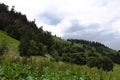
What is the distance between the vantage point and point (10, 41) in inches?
6181

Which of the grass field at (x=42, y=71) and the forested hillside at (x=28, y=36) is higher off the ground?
the forested hillside at (x=28, y=36)

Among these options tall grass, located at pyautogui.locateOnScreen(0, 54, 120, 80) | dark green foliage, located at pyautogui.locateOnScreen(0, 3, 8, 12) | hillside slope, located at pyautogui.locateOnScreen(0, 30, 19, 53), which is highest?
dark green foliage, located at pyautogui.locateOnScreen(0, 3, 8, 12)

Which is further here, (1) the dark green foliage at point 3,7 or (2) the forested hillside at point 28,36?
(1) the dark green foliage at point 3,7

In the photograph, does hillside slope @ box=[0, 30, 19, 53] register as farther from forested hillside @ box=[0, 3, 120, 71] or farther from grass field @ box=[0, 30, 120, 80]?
grass field @ box=[0, 30, 120, 80]

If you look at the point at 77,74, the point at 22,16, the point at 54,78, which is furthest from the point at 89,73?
the point at 22,16

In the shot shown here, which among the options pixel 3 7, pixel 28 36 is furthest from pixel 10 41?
pixel 3 7

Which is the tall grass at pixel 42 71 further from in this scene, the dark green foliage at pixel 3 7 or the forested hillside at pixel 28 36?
the dark green foliage at pixel 3 7

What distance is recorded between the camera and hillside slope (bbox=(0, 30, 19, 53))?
149837mm

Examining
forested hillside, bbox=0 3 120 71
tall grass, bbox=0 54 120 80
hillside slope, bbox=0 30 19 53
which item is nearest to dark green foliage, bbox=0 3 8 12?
forested hillside, bbox=0 3 120 71

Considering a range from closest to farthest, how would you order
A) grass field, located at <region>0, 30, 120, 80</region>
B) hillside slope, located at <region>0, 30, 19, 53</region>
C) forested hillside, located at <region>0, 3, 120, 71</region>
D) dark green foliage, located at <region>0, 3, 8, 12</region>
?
grass field, located at <region>0, 30, 120, 80</region> → forested hillside, located at <region>0, 3, 120, 71</region> → hillside slope, located at <region>0, 30, 19, 53</region> → dark green foliage, located at <region>0, 3, 8, 12</region>

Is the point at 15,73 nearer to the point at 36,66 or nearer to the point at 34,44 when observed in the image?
the point at 36,66

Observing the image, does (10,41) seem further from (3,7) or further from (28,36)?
(3,7)

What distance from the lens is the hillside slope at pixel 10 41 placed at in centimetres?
14984

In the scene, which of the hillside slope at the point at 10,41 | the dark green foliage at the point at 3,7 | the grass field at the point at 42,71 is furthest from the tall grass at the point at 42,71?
the dark green foliage at the point at 3,7
